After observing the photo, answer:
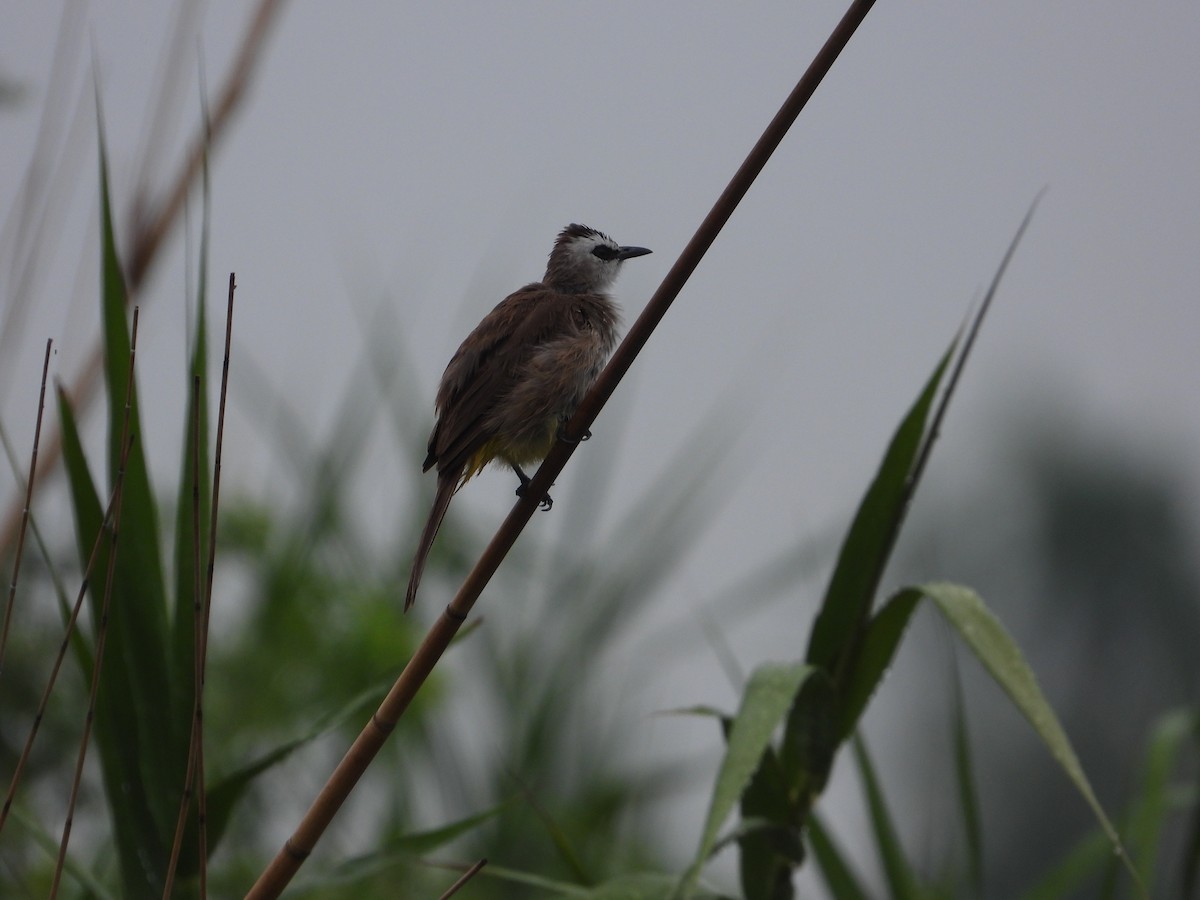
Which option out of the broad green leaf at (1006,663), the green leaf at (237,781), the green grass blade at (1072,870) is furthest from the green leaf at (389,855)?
the green grass blade at (1072,870)

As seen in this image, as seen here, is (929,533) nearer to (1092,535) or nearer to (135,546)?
(135,546)

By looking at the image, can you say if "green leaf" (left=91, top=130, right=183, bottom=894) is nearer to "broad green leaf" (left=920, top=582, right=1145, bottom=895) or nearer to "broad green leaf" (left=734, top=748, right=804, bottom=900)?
"broad green leaf" (left=734, top=748, right=804, bottom=900)

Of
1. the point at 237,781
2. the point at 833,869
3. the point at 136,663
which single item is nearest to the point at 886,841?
the point at 833,869

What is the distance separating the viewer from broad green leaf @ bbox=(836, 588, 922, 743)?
1.56 meters

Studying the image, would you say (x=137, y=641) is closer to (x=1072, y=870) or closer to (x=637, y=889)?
(x=637, y=889)

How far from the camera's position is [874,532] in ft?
5.11

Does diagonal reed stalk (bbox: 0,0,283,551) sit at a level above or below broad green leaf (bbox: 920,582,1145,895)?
above

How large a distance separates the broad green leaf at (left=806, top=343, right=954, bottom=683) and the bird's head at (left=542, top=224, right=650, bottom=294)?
1455mm

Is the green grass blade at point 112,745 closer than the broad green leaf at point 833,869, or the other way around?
the green grass blade at point 112,745

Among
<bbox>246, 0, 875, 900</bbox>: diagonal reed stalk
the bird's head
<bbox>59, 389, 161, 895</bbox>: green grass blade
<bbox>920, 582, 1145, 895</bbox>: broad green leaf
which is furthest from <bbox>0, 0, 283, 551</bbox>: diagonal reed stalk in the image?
the bird's head

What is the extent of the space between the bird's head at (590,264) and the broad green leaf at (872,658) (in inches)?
59.3

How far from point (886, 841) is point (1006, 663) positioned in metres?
0.50

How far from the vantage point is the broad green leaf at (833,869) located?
1.77 metres

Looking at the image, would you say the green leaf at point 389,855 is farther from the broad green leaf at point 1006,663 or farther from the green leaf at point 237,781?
the broad green leaf at point 1006,663
